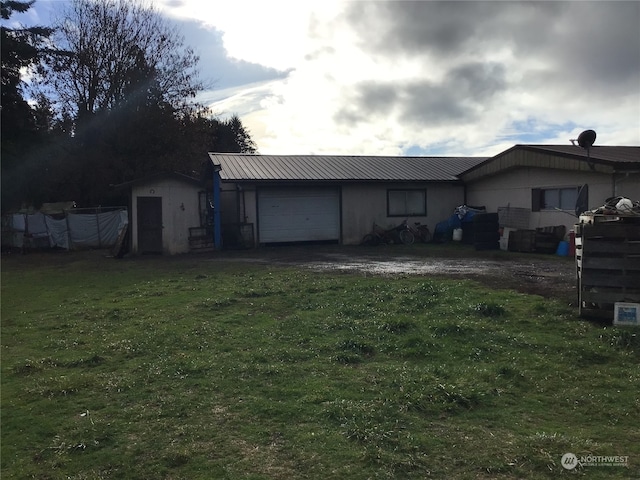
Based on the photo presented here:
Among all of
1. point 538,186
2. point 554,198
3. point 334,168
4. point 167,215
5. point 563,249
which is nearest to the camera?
point 563,249

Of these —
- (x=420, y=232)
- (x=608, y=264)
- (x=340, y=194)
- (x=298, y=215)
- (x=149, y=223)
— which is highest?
(x=340, y=194)

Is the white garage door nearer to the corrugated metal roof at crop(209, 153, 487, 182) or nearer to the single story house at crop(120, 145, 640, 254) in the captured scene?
the single story house at crop(120, 145, 640, 254)

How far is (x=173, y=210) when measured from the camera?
19297 mm

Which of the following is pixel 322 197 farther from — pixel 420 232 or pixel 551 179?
pixel 551 179

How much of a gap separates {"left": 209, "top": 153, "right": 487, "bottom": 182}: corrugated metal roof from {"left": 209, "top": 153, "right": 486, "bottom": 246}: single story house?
0.04 metres

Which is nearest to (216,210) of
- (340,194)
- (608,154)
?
(340,194)

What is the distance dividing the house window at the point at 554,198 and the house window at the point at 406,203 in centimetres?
513

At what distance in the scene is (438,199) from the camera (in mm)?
23188

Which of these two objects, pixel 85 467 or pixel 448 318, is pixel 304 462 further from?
pixel 448 318

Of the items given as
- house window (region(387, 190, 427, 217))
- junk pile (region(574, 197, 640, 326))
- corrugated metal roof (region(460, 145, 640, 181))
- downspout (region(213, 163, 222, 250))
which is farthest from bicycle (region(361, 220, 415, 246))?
junk pile (region(574, 197, 640, 326))

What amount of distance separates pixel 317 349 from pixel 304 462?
2.60 m

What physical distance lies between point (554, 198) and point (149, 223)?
14.5 m

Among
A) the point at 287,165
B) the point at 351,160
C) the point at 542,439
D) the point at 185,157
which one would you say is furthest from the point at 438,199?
the point at 542,439

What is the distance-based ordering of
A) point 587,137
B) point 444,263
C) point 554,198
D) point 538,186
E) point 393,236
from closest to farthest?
1. point 587,137
2. point 444,263
3. point 554,198
4. point 538,186
5. point 393,236
